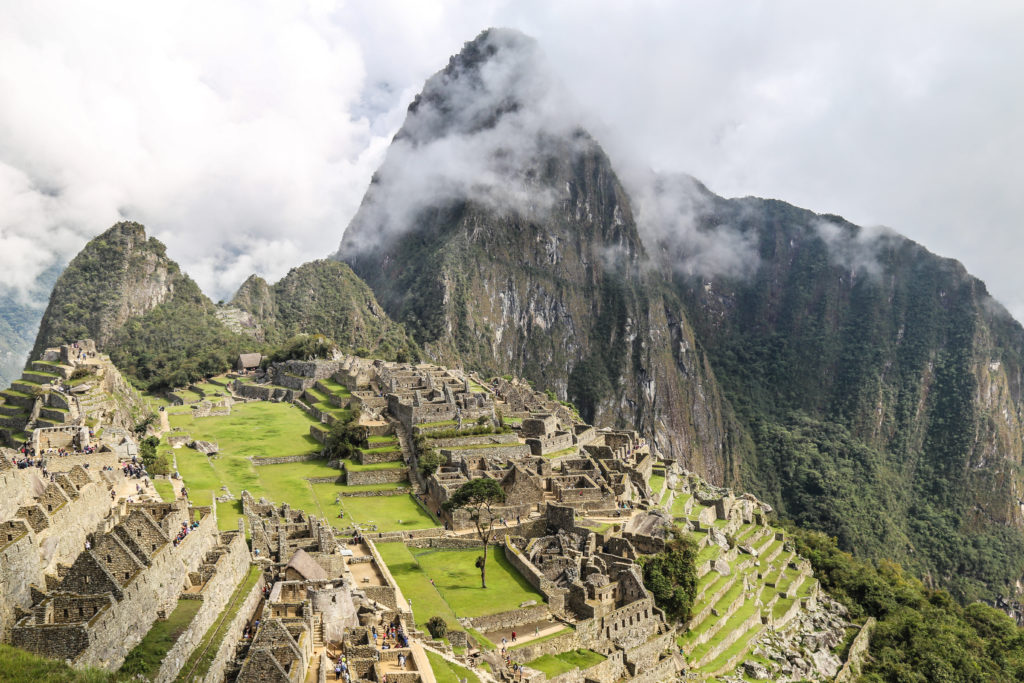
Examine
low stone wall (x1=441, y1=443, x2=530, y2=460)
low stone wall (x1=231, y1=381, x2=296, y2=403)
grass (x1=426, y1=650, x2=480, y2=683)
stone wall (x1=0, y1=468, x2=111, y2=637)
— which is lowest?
grass (x1=426, y1=650, x2=480, y2=683)

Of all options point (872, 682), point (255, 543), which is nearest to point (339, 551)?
point (255, 543)

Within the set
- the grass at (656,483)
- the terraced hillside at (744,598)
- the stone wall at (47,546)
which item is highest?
the stone wall at (47,546)

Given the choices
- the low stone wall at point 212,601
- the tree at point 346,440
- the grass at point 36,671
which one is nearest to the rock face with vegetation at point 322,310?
the tree at point 346,440

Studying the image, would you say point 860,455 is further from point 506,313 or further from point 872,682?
point 872,682

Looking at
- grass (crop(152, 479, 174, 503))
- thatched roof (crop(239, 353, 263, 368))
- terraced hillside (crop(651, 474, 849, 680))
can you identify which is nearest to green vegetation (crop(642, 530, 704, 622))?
terraced hillside (crop(651, 474, 849, 680))

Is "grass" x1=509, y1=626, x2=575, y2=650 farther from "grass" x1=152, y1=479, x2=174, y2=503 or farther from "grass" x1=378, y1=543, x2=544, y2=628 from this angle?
"grass" x1=152, y1=479, x2=174, y2=503

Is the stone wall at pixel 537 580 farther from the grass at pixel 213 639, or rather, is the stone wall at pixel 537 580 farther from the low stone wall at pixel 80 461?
the low stone wall at pixel 80 461
